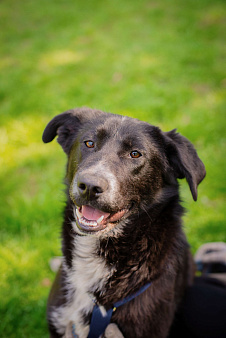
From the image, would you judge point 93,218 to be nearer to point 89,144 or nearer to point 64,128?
point 89,144

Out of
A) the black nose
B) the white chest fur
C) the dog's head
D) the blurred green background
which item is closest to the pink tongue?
the dog's head

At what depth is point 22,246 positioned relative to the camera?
3314 millimetres

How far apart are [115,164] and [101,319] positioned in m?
1.13

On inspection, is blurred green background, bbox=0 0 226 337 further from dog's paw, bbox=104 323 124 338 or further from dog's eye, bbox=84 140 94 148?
dog's paw, bbox=104 323 124 338

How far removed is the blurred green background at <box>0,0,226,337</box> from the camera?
3.30 meters

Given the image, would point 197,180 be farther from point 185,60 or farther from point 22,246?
point 185,60

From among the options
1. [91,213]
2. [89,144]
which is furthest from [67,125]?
[91,213]

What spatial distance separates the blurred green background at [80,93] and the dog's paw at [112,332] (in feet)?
3.48

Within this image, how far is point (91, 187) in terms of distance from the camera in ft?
5.92

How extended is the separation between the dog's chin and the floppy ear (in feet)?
2.44

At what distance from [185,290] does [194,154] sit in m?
1.36

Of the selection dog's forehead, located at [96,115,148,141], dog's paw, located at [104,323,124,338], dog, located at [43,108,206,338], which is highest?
dog's forehead, located at [96,115,148,141]

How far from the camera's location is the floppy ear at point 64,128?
8.02ft

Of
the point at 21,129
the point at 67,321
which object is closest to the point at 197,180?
the point at 67,321
